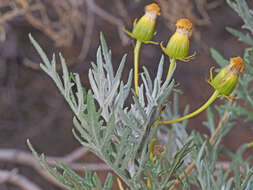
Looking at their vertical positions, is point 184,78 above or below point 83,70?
below

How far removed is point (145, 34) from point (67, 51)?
1.91 meters

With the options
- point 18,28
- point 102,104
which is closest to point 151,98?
point 102,104

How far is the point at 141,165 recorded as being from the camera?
30 cm

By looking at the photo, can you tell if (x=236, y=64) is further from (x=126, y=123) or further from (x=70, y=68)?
(x=70, y=68)

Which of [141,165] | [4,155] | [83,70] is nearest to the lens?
[141,165]

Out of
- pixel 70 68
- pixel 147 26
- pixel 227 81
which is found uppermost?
pixel 70 68

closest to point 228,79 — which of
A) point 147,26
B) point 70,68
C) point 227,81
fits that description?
point 227,81

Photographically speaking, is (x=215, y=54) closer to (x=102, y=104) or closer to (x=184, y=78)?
(x=102, y=104)

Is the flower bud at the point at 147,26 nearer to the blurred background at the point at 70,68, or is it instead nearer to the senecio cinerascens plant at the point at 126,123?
the senecio cinerascens plant at the point at 126,123

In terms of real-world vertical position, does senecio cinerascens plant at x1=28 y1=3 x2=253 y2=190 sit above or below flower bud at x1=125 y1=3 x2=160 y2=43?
below

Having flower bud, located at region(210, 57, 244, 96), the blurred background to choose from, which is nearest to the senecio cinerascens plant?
flower bud, located at region(210, 57, 244, 96)

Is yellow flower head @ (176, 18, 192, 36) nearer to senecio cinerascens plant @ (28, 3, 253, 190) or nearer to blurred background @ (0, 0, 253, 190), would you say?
senecio cinerascens plant @ (28, 3, 253, 190)

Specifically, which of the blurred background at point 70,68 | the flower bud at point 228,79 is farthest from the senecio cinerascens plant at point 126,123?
the blurred background at point 70,68

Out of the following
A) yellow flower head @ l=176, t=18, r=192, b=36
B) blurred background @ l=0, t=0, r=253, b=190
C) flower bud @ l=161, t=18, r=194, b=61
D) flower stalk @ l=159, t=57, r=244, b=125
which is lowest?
flower stalk @ l=159, t=57, r=244, b=125
